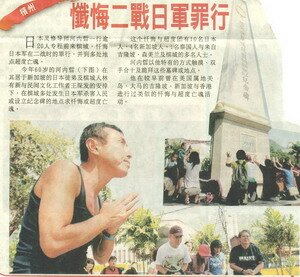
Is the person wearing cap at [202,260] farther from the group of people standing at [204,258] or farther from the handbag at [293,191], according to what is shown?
the handbag at [293,191]

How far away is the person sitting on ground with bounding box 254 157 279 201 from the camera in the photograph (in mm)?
878

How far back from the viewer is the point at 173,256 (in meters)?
0.88

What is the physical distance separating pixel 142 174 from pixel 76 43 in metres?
0.23

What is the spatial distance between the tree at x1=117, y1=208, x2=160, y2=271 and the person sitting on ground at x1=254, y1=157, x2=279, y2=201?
17cm

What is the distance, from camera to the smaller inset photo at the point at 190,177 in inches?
34.3

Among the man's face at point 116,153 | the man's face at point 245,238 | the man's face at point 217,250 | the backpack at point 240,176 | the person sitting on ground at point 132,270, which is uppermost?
the man's face at point 116,153

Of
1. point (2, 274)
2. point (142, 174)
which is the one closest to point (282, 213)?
point (142, 174)

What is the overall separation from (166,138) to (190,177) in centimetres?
7

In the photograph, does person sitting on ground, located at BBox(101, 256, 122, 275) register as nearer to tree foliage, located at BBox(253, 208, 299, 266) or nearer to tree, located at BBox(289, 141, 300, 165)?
tree foliage, located at BBox(253, 208, 299, 266)

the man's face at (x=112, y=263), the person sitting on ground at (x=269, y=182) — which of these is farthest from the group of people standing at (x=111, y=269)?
the person sitting on ground at (x=269, y=182)

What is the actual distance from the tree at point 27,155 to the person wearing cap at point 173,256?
0.20m

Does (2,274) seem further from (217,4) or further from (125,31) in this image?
A: (217,4)

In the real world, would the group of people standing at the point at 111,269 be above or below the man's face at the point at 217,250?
below

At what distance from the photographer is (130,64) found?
0.88 meters
